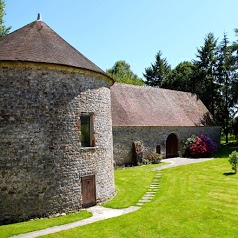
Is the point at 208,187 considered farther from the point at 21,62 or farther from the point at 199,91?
the point at 199,91

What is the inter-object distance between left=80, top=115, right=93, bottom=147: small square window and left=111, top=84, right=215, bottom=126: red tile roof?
390 inches

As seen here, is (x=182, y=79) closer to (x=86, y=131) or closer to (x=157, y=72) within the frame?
(x=157, y=72)

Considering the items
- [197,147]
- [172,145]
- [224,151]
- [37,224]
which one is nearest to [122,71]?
[224,151]

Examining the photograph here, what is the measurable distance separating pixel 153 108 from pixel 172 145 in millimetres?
4836

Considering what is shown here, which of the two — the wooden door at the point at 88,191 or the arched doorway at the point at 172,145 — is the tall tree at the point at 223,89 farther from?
the wooden door at the point at 88,191

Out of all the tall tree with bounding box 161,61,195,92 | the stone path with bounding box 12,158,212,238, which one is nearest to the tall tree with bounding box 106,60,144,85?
the tall tree with bounding box 161,61,195,92

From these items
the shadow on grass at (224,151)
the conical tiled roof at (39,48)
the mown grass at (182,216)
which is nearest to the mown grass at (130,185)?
the mown grass at (182,216)

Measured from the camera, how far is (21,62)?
11797 millimetres

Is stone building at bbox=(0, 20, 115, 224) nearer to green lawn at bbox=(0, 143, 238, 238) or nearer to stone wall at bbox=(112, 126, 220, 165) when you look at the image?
green lawn at bbox=(0, 143, 238, 238)

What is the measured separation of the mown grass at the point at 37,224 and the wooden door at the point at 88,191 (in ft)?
3.05

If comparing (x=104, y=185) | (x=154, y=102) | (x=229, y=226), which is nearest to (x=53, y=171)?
(x=104, y=185)

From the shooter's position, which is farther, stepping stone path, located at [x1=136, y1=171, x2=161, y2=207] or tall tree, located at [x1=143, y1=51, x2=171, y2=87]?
tall tree, located at [x1=143, y1=51, x2=171, y2=87]

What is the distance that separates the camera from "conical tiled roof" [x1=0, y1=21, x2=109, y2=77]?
12227mm

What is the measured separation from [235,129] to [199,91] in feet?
30.5
